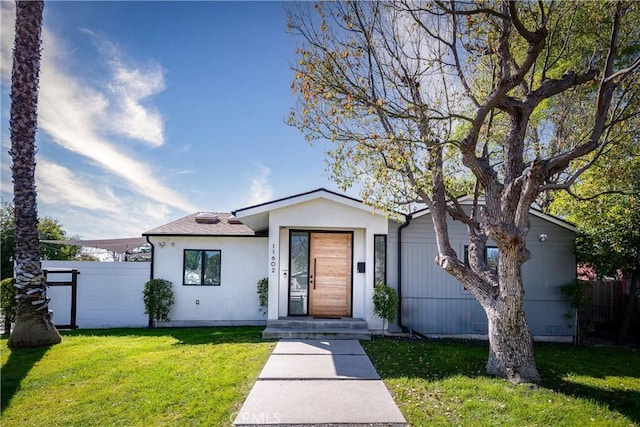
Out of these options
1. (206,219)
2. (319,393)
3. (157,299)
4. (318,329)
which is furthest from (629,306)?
(157,299)

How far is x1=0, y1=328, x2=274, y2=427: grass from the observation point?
441cm

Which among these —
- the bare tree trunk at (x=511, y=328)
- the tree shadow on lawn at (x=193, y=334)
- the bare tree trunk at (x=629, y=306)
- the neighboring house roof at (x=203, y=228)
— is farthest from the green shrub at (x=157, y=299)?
the bare tree trunk at (x=629, y=306)

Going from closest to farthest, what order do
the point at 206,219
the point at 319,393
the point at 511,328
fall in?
the point at 319,393, the point at 511,328, the point at 206,219

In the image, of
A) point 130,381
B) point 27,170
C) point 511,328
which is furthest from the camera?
point 27,170

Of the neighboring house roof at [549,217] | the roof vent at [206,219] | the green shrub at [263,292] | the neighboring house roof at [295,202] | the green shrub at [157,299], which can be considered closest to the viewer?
the neighboring house roof at [295,202]

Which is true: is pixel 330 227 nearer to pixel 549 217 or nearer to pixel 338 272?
pixel 338 272

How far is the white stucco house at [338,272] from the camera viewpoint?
9.47 meters

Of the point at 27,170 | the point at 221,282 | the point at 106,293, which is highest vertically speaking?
the point at 27,170

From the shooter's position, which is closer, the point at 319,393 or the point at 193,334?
the point at 319,393

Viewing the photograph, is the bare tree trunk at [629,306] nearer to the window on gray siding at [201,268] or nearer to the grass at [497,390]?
the grass at [497,390]

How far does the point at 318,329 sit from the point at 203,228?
5.27m

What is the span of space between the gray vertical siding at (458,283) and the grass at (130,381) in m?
4.59

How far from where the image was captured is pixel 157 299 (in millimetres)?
10570

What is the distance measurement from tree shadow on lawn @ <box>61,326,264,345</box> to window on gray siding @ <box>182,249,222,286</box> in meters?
1.45
